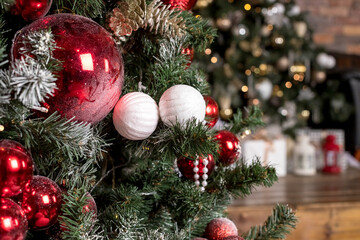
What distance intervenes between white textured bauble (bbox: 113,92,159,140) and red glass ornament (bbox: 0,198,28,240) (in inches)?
6.6

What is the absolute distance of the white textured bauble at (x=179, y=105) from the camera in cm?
54

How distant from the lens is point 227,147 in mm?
681

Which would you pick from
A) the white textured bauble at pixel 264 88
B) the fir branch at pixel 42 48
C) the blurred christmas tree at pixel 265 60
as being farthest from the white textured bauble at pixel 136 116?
the white textured bauble at pixel 264 88

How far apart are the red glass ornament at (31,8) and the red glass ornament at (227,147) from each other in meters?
0.32

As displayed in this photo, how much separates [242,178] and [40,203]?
0.29m

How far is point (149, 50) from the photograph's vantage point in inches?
24.6

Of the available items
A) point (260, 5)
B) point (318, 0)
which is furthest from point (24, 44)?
point (318, 0)

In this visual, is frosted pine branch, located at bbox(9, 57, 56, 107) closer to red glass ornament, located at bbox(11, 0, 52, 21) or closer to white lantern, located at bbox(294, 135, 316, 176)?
red glass ornament, located at bbox(11, 0, 52, 21)

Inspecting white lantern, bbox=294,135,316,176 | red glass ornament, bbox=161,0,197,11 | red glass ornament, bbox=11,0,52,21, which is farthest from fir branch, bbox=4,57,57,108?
white lantern, bbox=294,135,316,176

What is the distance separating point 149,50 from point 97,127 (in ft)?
0.44

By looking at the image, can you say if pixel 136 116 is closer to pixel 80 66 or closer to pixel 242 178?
pixel 80 66

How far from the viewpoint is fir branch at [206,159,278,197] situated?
0.62 meters

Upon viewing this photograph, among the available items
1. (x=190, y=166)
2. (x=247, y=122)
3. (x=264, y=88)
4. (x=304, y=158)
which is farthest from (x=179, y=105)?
(x=264, y=88)

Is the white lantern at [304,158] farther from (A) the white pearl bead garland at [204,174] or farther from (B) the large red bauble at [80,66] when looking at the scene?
(B) the large red bauble at [80,66]
